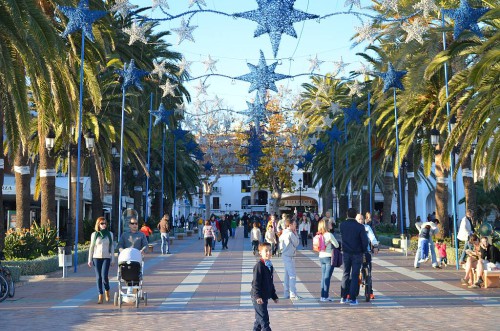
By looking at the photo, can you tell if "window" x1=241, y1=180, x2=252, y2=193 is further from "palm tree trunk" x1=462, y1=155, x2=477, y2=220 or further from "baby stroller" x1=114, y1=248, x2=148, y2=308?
"baby stroller" x1=114, y1=248, x2=148, y2=308

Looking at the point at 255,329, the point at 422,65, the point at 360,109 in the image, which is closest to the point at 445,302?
the point at 255,329

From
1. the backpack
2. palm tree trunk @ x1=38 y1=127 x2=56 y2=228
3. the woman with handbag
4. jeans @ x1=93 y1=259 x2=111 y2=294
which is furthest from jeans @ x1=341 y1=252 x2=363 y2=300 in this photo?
palm tree trunk @ x1=38 y1=127 x2=56 y2=228

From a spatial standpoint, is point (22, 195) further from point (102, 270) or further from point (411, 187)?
point (411, 187)

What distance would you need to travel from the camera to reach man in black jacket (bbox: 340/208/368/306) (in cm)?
1404

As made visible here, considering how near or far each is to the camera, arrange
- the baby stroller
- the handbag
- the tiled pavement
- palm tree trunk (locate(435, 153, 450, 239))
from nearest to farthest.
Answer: the tiled pavement, the baby stroller, the handbag, palm tree trunk (locate(435, 153, 450, 239))

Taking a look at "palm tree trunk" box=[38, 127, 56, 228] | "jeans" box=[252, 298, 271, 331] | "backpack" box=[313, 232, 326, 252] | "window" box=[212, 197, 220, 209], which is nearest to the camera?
"jeans" box=[252, 298, 271, 331]

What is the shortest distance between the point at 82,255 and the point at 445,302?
14488 mm

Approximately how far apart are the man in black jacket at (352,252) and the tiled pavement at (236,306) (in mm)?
351

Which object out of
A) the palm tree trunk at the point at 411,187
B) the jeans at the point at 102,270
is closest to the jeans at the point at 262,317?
the jeans at the point at 102,270

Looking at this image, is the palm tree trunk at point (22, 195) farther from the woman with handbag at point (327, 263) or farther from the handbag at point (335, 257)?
the handbag at point (335, 257)

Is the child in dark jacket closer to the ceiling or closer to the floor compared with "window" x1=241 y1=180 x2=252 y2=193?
closer to the floor

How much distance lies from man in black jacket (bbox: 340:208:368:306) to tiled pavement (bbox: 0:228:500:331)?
35cm

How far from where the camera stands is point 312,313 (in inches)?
506

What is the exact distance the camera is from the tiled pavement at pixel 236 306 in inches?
459
